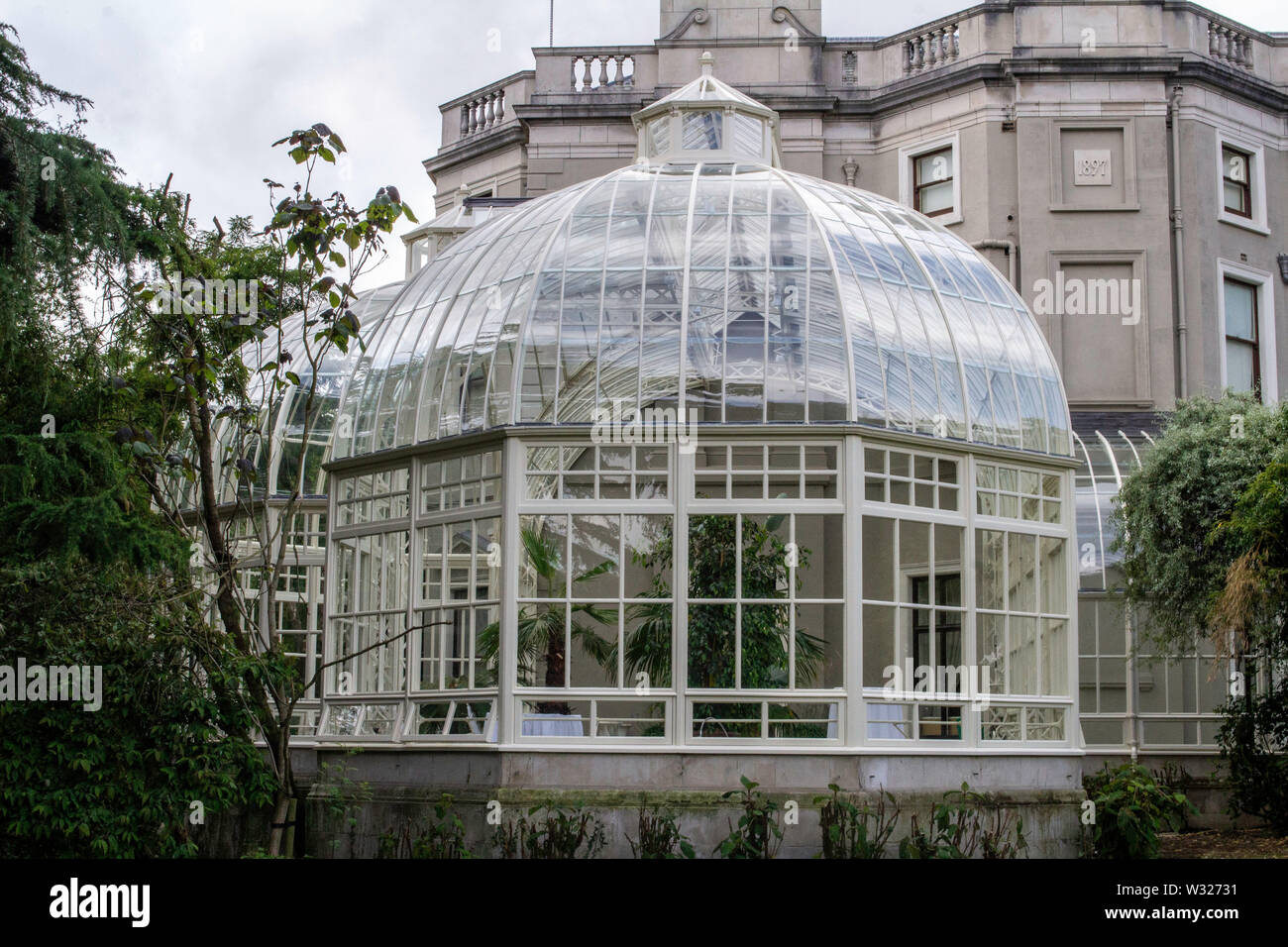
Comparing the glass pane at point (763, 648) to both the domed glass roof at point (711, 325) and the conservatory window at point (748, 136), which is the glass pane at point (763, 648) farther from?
the conservatory window at point (748, 136)

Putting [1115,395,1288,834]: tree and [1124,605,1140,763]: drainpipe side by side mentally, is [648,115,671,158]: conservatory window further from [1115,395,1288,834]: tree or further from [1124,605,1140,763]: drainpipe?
[1124,605,1140,763]: drainpipe

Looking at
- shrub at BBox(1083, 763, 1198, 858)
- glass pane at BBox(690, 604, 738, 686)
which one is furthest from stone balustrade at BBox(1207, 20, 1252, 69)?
glass pane at BBox(690, 604, 738, 686)

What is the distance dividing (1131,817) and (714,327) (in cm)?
631

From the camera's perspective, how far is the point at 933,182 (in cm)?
2984

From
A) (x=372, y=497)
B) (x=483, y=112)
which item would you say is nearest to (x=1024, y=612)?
(x=372, y=497)

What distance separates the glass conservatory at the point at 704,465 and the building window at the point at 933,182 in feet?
35.5

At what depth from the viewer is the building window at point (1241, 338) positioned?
28969 mm

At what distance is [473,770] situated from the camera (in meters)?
15.8

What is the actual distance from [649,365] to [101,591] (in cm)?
557

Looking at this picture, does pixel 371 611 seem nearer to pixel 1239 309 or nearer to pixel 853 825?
pixel 853 825
